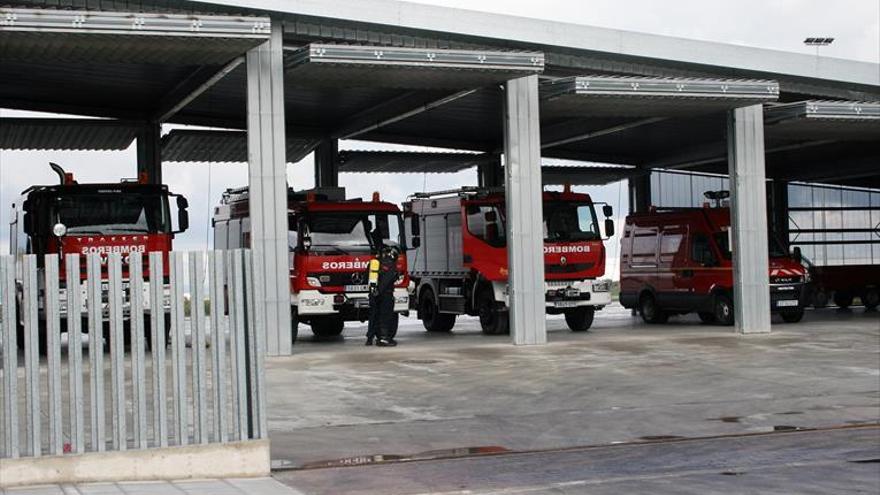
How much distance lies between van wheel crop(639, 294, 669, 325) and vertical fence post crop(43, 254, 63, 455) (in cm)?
2114

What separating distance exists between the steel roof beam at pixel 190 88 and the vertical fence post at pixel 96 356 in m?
11.2

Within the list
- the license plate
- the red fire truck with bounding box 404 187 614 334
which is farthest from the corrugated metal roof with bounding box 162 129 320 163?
the license plate

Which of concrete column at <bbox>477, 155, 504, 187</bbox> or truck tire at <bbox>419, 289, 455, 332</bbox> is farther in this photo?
concrete column at <bbox>477, 155, 504, 187</bbox>

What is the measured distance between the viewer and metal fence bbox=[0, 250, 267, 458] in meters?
8.33

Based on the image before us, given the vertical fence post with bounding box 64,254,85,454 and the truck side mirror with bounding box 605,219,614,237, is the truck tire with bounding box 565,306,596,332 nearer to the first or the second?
the truck side mirror with bounding box 605,219,614,237

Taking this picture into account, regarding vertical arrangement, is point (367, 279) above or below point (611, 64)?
below

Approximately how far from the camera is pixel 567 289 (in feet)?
78.0

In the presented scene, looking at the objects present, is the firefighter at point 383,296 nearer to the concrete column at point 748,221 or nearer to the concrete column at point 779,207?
the concrete column at point 748,221

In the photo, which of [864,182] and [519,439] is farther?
[864,182]

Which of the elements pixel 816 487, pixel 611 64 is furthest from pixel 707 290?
pixel 816 487

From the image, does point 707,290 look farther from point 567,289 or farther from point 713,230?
point 567,289

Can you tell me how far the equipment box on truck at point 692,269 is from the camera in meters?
26.2

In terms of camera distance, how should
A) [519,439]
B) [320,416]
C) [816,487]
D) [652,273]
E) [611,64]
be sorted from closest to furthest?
[816,487] → [519,439] → [320,416] → [611,64] → [652,273]

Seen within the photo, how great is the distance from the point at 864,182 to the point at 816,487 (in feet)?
122
